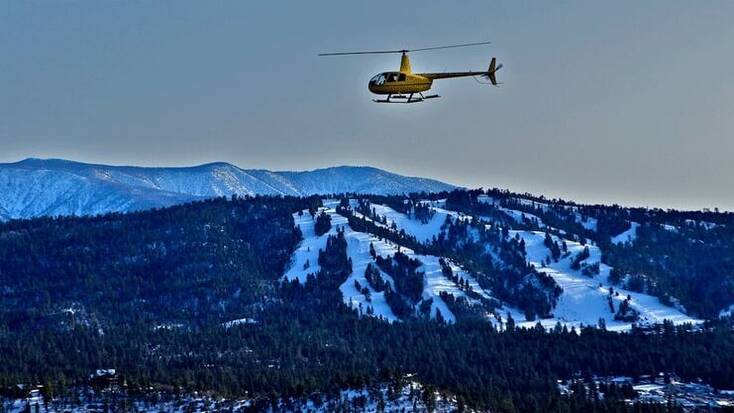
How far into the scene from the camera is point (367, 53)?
188125mm

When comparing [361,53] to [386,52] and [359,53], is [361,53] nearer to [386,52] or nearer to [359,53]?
[359,53]

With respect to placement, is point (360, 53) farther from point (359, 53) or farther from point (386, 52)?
point (386, 52)

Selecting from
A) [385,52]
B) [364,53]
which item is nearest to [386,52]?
[385,52]

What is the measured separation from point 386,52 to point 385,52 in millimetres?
772

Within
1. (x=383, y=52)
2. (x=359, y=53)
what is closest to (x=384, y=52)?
(x=383, y=52)

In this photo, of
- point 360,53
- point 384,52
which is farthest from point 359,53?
point 384,52

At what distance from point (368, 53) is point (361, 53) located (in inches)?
116

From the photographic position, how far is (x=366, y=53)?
616 ft

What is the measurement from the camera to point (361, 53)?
609 feet

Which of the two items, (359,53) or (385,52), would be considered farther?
(385,52)

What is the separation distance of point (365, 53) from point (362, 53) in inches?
43.0

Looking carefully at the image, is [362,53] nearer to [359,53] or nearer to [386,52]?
[359,53]

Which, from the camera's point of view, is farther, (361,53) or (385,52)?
(385,52)

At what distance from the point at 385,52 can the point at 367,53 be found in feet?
34.7
